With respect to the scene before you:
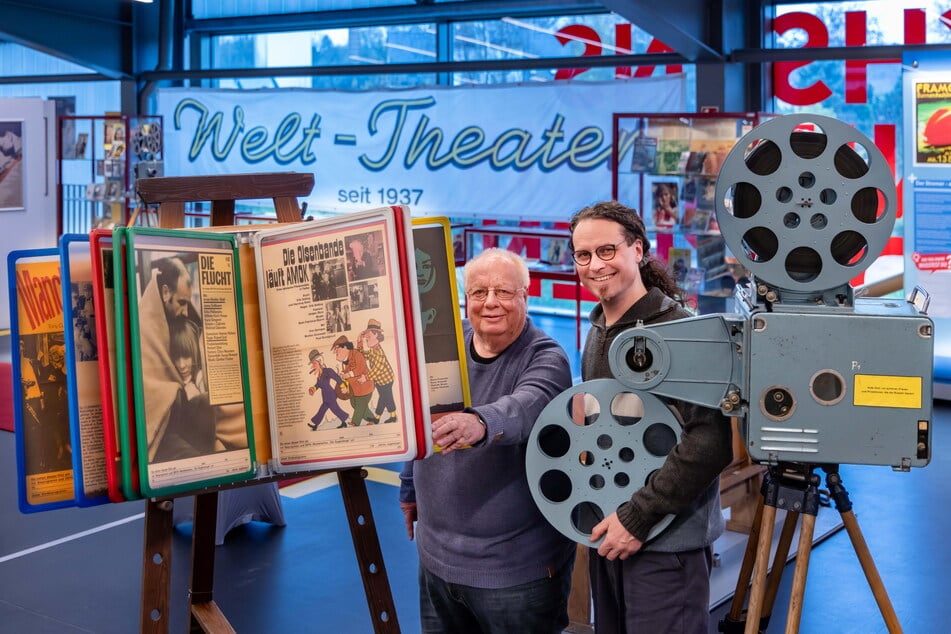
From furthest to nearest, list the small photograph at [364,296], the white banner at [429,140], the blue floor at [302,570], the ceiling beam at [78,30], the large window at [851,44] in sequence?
the ceiling beam at [78,30], the white banner at [429,140], the large window at [851,44], the blue floor at [302,570], the small photograph at [364,296]

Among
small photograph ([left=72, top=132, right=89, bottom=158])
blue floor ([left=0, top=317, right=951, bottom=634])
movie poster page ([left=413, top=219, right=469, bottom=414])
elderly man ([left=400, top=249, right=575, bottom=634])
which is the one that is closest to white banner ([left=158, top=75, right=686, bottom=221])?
small photograph ([left=72, top=132, right=89, bottom=158])

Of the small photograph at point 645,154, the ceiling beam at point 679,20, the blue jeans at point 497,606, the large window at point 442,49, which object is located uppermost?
the large window at point 442,49

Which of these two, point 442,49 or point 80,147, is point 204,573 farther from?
point 80,147

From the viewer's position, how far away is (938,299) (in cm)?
727

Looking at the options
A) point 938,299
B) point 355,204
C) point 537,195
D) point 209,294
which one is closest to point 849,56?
point 938,299

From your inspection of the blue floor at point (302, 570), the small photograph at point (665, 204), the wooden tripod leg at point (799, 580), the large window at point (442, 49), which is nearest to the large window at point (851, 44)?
the large window at point (442, 49)

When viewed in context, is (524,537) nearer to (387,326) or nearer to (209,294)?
(387,326)

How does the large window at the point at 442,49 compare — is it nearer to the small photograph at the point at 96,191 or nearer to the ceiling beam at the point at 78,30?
the ceiling beam at the point at 78,30

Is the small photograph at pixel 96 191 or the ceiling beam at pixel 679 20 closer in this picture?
the ceiling beam at pixel 679 20

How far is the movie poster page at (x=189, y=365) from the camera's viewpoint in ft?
5.91

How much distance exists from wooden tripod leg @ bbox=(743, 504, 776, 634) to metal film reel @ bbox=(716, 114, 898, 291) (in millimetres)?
475

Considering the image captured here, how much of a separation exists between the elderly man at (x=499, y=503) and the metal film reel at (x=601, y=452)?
68 mm

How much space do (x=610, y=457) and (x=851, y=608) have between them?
2.25m

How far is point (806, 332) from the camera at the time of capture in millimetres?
1944
